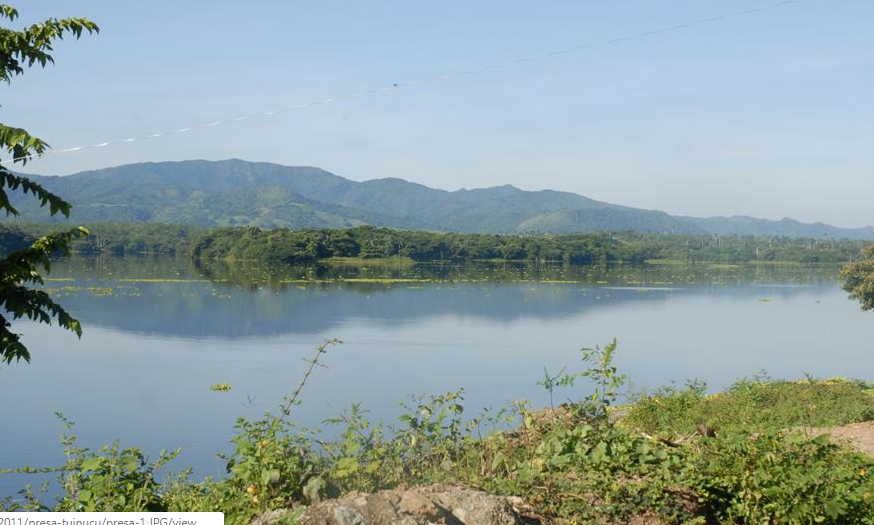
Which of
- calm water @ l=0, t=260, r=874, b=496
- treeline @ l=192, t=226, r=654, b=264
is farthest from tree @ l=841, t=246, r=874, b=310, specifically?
treeline @ l=192, t=226, r=654, b=264

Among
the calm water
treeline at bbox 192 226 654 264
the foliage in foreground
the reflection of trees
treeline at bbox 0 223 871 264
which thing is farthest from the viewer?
treeline at bbox 0 223 871 264

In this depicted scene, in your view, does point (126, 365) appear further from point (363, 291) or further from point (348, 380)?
point (363, 291)

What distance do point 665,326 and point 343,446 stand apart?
4276 cm

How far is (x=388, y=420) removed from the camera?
18.9 meters

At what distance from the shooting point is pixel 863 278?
42062mm

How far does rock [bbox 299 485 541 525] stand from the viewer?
4965 mm

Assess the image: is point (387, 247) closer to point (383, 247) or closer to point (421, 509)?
point (383, 247)

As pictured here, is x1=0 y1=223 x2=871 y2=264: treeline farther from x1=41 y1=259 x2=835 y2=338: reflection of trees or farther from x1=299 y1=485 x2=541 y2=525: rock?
x1=299 y1=485 x2=541 y2=525: rock

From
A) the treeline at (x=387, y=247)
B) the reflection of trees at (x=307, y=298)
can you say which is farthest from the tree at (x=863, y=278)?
the treeline at (x=387, y=247)

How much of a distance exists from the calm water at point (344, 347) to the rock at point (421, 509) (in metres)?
4.66

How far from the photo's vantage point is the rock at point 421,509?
496 cm

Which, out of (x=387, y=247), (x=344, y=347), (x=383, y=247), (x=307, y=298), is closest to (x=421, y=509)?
(x=344, y=347)

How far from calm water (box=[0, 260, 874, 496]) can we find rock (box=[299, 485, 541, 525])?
4658mm

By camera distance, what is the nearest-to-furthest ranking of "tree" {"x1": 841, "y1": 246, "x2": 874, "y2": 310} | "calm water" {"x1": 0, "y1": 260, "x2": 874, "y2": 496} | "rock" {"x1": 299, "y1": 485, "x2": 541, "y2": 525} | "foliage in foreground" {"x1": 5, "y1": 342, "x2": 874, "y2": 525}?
"rock" {"x1": 299, "y1": 485, "x2": 541, "y2": 525} < "foliage in foreground" {"x1": 5, "y1": 342, "x2": 874, "y2": 525} < "calm water" {"x1": 0, "y1": 260, "x2": 874, "y2": 496} < "tree" {"x1": 841, "y1": 246, "x2": 874, "y2": 310}
